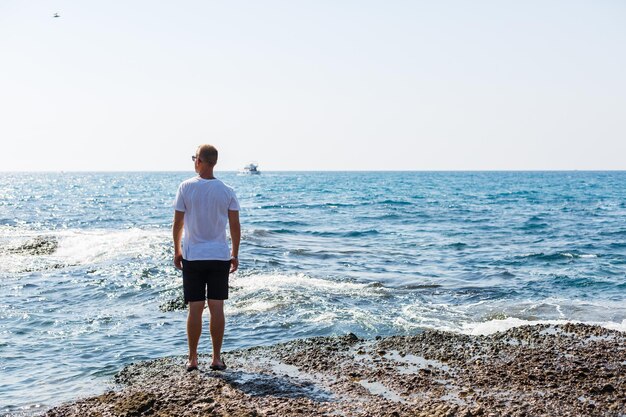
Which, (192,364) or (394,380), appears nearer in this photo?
(394,380)

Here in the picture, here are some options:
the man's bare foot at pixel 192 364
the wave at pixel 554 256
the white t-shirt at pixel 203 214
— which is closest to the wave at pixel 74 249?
the man's bare foot at pixel 192 364

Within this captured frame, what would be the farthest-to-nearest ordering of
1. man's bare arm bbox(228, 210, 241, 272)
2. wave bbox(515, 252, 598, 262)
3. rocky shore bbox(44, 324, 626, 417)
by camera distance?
wave bbox(515, 252, 598, 262) < man's bare arm bbox(228, 210, 241, 272) < rocky shore bbox(44, 324, 626, 417)

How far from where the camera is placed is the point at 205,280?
7.19 metres

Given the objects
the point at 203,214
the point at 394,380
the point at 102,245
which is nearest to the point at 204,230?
the point at 203,214

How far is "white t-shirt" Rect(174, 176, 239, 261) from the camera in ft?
23.1

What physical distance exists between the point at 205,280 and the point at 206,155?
1.44 meters

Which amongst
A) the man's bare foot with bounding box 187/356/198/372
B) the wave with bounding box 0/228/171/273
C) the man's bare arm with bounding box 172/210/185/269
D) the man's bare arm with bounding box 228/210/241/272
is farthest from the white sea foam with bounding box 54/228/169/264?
the man's bare arm with bounding box 228/210/241/272

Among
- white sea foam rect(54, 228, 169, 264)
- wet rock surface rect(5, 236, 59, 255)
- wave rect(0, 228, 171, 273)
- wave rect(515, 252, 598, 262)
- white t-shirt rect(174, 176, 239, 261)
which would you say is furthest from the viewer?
wave rect(515, 252, 598, 262)

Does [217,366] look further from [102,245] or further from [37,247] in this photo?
[37,247]

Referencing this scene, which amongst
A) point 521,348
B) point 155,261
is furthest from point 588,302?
point 155,261

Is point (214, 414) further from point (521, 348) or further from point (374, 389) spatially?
point (521, 348)

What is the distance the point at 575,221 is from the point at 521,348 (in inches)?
1144

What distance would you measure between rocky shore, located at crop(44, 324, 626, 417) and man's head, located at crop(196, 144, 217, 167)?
2424 mm

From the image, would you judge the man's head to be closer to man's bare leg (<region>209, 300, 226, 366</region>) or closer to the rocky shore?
man's bare leg (<region>209, 300, 226, 366</region>)
